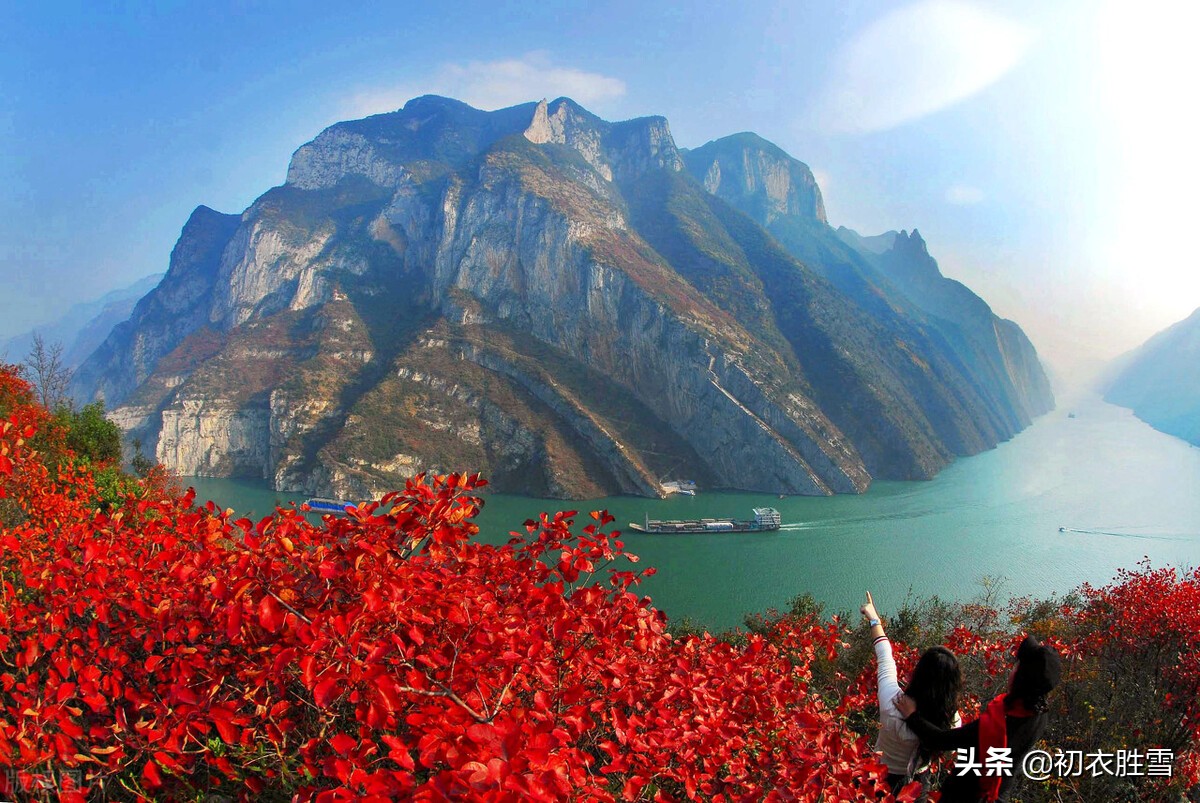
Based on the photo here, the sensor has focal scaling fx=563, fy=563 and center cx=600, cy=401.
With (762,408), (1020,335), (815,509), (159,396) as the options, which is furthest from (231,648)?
(1020,335)

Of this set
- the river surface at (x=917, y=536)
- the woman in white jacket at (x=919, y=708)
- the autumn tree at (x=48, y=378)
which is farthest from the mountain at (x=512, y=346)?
the woman in white jacket at (x=919, y=708)

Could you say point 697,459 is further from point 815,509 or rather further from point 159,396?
point 159,396

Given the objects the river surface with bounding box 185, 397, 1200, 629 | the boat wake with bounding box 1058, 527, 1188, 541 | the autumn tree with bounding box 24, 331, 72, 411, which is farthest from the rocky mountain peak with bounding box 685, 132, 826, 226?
the autumn tree with bounding box 24, 331, 72, 411

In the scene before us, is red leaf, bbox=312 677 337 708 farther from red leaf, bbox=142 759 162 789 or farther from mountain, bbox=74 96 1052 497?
mountain, bbox=74 96 1052 497

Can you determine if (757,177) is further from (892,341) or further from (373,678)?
(373,678)

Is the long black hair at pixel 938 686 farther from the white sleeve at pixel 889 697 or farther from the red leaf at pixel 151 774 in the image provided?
the red leaf at pixel 151 774
